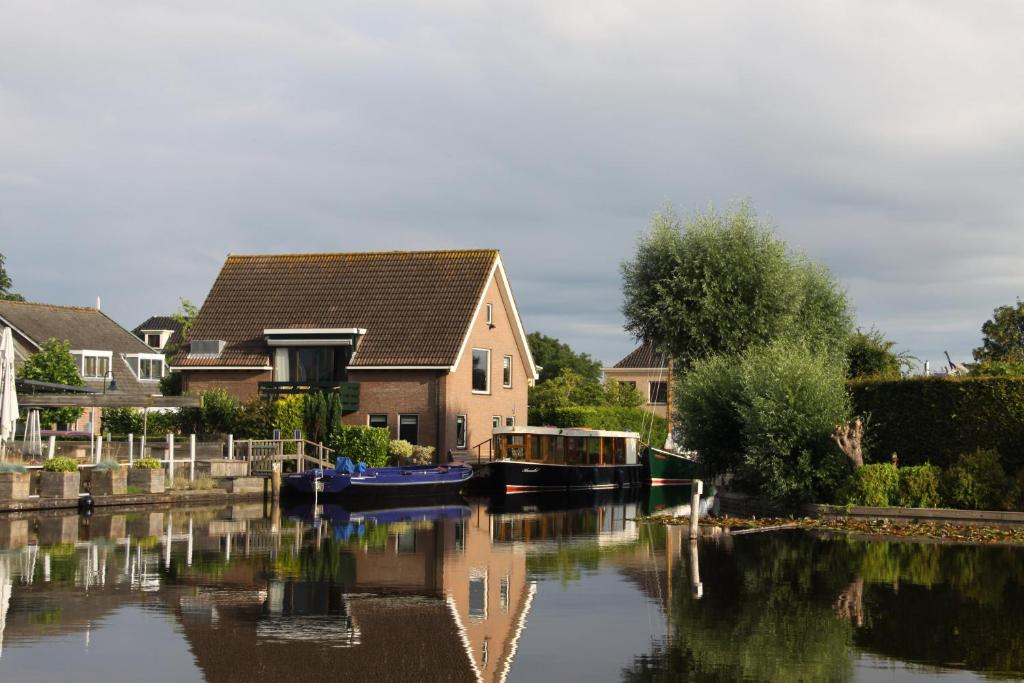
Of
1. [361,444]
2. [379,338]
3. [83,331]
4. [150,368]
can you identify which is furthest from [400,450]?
[150,368]

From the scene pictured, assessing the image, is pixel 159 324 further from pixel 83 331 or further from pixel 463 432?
pixel 463 432

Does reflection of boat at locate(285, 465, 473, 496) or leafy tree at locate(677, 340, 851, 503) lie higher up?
leafy tree at locate(677, 340, 851, 503)

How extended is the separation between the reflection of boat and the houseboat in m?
3.26

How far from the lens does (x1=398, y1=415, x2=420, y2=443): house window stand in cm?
4922

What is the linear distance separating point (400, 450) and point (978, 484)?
2162 centimetres

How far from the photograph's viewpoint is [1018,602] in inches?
691

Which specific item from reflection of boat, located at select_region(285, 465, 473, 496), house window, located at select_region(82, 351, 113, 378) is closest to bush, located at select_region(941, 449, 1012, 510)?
reflection of boat, located at select_region(285, 465, 473, 496)

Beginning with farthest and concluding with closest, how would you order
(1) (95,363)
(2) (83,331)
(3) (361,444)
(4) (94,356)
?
1. (2) (83,331)
2. (1) (95,363)
3. (4) (94,356)
4. (3) (361,444)

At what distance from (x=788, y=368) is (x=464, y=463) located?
15.9m

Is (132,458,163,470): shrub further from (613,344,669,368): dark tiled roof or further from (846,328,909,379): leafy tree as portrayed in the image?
(613,344,669,368): dark tiled roof

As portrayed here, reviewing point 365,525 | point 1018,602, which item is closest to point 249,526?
point 365,525

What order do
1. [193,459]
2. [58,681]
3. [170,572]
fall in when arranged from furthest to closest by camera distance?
[193,459] → [170,572] → [58,681]

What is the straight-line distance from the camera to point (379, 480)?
134ft

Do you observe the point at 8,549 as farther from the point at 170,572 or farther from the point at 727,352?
the point at 727,352
